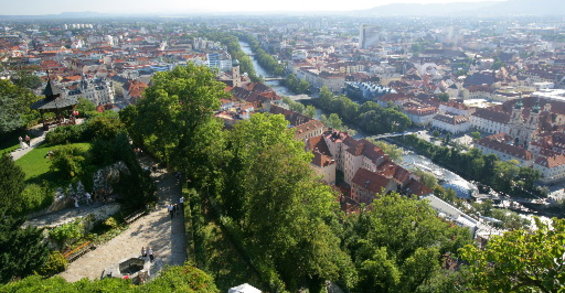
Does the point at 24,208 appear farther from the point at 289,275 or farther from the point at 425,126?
the point at 425,126

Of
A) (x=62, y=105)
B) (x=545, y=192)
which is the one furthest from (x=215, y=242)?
(x=545, y=192)

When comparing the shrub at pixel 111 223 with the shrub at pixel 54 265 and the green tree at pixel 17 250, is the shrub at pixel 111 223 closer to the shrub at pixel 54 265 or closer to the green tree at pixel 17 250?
the shrub at pixel 54 265

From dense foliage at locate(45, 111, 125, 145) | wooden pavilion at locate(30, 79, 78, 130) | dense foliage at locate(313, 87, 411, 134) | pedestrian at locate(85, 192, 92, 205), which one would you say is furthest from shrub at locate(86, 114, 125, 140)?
dense foliage at locate(313, 87, 411, 134)

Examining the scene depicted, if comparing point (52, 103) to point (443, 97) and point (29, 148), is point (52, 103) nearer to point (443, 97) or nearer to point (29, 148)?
point (29, 148)

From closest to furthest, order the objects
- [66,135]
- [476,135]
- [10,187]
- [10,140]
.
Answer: [10,187]
[66,135]
[10,140]
[476,135]

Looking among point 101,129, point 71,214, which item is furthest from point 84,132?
point 71,214

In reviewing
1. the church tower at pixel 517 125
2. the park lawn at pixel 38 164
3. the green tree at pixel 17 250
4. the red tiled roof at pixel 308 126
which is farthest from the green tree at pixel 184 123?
the church tower at pixel 517 125
